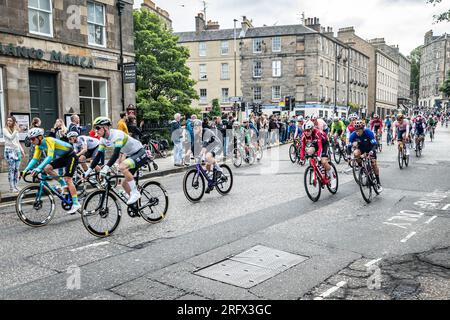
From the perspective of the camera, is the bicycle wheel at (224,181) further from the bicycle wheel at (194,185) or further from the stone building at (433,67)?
the stone building at (433,67)

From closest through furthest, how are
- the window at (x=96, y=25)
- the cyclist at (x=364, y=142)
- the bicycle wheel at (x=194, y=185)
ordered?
the bicycle wheel at (x=194, y=185)
the cyclist at (x=364, y=142)
the window at (x=96, y=25)

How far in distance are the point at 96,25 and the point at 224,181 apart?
476 inches

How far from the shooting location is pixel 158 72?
29891mm

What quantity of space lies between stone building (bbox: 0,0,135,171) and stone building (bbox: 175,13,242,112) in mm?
36959

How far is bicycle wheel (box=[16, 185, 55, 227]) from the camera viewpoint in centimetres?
755

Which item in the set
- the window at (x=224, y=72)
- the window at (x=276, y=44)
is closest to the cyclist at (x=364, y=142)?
the window at (x=276, y=44)

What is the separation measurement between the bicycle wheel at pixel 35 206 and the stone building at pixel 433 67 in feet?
389

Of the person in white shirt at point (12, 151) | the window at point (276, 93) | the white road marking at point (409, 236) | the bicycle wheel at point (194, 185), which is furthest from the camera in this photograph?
the window at point (276, 93)

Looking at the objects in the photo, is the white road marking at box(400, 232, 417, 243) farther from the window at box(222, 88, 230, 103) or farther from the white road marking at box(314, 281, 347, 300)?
the window at box(222, 88, 230, 103)

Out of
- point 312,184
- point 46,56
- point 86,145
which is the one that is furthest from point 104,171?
point 46,56

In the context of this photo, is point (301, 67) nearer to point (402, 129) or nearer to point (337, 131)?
point (337, 131)

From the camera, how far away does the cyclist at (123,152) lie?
699cm

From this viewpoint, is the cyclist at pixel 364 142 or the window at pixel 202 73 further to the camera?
the window at pixel 202 73

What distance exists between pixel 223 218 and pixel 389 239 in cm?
300
